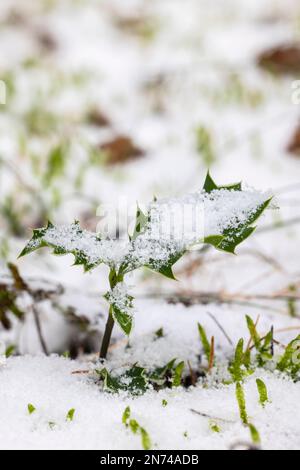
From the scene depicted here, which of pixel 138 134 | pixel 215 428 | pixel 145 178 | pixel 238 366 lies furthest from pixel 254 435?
pixel 138 134

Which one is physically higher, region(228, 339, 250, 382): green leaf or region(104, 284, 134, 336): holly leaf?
region(104, 284, 134, 336): holly leaf

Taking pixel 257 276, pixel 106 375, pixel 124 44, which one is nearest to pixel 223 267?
pixel 257 276

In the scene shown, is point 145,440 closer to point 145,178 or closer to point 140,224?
point 140,224

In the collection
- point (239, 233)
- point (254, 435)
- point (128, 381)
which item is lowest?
point (254, 435)

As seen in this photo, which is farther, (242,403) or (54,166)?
(54,166)

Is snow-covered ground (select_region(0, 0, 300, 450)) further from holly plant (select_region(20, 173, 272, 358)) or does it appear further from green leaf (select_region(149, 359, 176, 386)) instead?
holly plant (select_region(20, 173, 272, 358))

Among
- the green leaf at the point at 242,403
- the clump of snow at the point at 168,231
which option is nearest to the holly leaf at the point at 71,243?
the clump of snow at the point at 168,231

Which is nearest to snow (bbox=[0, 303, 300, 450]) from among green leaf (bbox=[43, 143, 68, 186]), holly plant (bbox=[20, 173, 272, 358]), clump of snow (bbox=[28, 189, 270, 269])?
holly plant (bbox=[20, 173, 272, 358])
